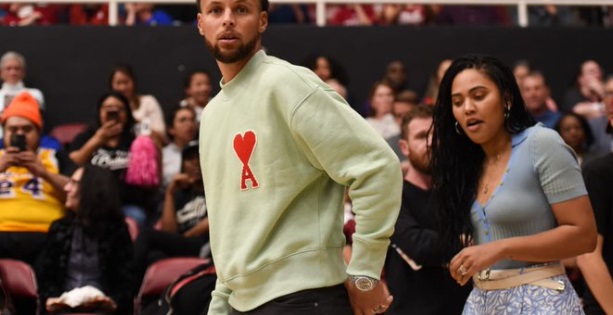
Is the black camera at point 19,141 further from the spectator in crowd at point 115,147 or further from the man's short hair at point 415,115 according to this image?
the man's short hair at point 415,115

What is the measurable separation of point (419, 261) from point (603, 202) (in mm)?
853

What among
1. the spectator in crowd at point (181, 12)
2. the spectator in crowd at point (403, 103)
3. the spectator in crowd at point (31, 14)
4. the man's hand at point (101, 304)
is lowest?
the man's hand at point (101, 304)

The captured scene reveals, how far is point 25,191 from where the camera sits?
6941 mm

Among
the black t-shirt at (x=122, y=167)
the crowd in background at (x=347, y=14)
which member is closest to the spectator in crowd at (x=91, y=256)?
the black t-shirt at (x=122, y=167)

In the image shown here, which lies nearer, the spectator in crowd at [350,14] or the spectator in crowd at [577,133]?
the spectator in crowd at [577,133]

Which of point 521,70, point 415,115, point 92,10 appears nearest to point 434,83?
point 521,70

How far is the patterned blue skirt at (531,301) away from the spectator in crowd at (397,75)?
5939mm

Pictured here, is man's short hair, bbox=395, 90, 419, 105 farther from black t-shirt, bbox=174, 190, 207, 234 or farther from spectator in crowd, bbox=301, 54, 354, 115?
black t-shirt, bbox=174, 190, 207, 234

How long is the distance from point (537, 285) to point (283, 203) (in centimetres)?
107

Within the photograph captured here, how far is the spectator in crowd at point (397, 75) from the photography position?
9516 millimetres

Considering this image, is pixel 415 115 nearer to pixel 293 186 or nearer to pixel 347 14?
pixel 293 186

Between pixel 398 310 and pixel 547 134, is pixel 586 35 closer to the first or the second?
pixel 398 310

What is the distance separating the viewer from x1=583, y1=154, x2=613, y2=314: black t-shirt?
4160 mm

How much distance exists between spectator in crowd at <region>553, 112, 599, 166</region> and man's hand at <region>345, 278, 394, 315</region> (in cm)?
572
